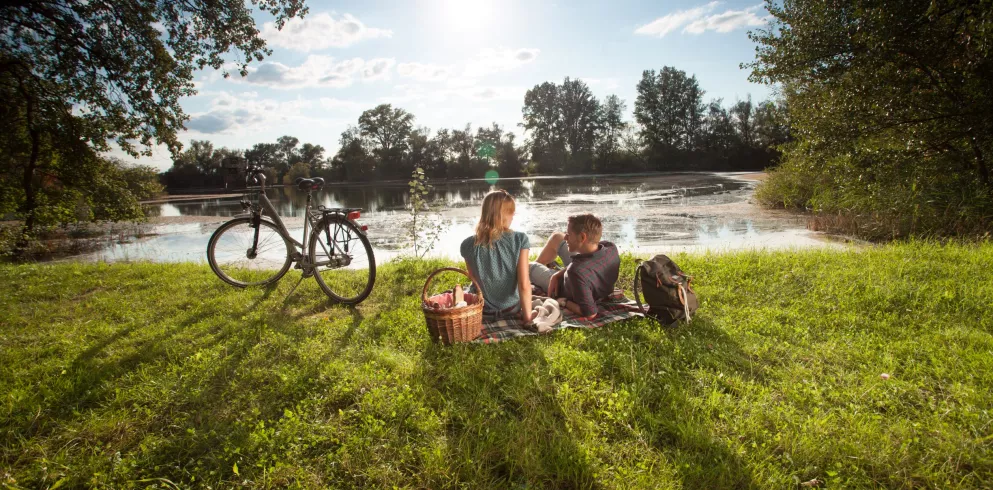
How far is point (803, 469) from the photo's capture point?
1.90m

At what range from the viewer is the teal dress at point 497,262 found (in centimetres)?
351

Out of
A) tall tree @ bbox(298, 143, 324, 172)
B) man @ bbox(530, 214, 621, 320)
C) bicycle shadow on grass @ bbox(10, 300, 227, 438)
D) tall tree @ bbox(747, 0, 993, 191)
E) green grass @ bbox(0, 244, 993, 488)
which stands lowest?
green grass @ bbox(0, 244, 993, 488)

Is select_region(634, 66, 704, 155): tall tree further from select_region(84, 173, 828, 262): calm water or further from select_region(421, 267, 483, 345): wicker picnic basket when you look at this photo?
select_region(421, 267, 483, 345): wicker picnic basket

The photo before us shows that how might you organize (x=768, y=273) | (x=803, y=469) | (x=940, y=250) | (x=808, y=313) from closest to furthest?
Result: (x=803, y=469) → (x=808, y=313) → (x=768, y=273) → (x=940, y=250)

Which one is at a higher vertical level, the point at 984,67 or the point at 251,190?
the point at 984,67

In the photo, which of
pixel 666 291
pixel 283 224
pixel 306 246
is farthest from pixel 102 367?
pixel 666 291

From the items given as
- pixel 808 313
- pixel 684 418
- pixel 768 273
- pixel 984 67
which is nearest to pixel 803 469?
pixel 684 418

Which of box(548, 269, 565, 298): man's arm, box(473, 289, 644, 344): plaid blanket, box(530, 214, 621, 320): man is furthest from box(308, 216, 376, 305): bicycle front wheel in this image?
box(530, 214, 621, 320): man

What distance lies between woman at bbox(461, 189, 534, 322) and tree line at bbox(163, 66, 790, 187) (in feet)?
149

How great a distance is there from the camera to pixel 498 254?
3527 mm

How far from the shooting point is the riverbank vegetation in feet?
21.2

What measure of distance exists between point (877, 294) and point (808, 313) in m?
0.76

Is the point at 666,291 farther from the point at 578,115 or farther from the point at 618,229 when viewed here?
the point at 578,115

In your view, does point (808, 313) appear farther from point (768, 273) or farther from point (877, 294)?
point (768, 273)
